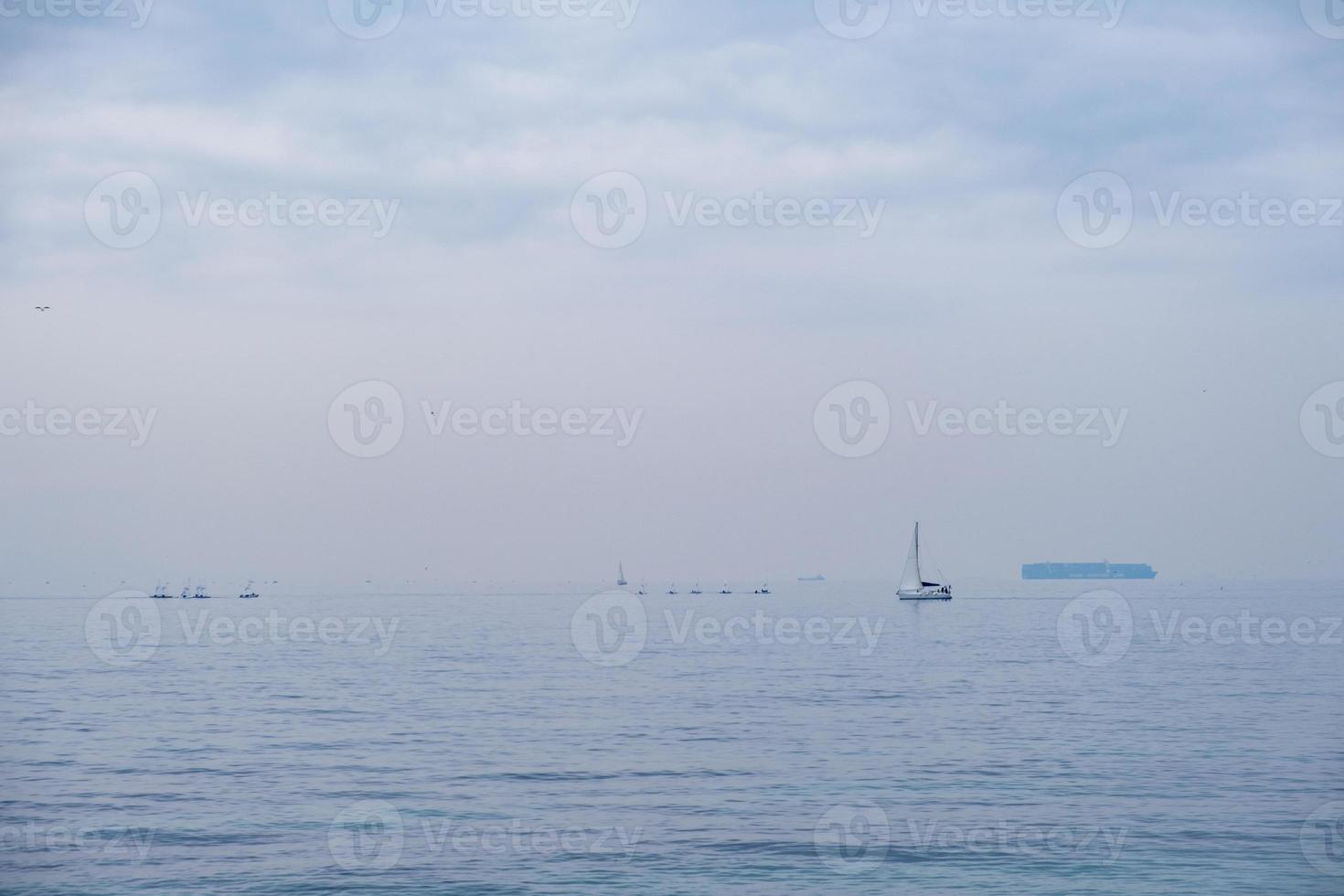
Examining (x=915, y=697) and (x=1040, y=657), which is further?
(x=1040, y=657)

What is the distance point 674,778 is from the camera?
40.3 m

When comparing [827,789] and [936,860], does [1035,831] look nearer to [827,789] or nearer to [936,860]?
[936,860]

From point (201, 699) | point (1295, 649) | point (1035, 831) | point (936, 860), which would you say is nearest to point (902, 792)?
point (1035, 831)

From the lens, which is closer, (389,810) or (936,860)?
(936,860)

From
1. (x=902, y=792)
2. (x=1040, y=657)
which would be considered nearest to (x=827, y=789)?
(x=902, y=792)

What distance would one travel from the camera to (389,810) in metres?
34.8

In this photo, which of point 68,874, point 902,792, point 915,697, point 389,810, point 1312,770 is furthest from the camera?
point 915,697

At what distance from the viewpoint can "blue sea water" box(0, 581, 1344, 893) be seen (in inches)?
Answer: 1124

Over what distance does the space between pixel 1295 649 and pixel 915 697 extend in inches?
2436

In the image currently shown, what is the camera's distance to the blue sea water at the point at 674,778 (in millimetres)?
28547

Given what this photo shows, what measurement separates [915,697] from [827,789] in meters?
28.9

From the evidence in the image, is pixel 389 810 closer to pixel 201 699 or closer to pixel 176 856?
pixel 176 856

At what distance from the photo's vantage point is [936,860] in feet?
95.5

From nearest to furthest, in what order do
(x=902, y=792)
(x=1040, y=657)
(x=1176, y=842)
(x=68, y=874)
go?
1. (x=68, y=874)
2. (x=1176, y=842)
3. (x=902, y=792)
4. (x=1040, y=657)
